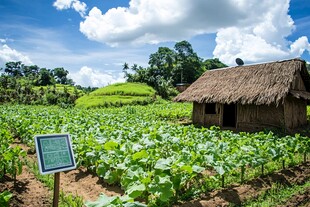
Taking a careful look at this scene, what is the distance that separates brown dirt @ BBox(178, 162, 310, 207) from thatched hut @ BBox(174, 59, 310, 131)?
6.46 m

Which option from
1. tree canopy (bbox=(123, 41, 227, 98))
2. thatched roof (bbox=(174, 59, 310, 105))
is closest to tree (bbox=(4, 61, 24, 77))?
tree canopy (bbox=(123, 41, 227, 98))

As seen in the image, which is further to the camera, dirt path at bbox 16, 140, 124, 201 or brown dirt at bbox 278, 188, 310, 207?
dirt path at bbox 16, 140, 124, 201

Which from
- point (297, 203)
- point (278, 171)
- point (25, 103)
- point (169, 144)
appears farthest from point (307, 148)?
point (25, 103)

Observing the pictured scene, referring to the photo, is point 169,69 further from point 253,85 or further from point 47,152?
point 47,152

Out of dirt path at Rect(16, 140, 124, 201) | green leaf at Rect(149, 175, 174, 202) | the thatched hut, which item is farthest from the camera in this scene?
the thatched hut

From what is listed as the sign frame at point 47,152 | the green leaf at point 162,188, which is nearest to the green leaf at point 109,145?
Result: the sign frame at point 47,152

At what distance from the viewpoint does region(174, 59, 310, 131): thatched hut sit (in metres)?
13.1

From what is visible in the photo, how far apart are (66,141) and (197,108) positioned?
13.6 meters

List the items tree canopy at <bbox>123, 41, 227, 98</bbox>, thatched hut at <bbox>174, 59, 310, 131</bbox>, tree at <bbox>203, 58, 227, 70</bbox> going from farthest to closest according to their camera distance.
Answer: tree at <bbox>203, 58, 227, 70</bbox>
tree canopy at <bbox>123, 41, 227, 98</bbox>
thatched hut at <bbox>174, 59, 310, 131</bbox>

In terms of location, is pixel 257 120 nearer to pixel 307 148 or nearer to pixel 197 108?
pixel 197 108

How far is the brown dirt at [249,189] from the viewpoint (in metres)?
4.68

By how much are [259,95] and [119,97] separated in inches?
970

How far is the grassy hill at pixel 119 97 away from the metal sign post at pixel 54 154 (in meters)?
28.1

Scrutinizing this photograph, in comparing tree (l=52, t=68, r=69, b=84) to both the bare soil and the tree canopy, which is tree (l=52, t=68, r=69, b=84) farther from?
the bare soil
